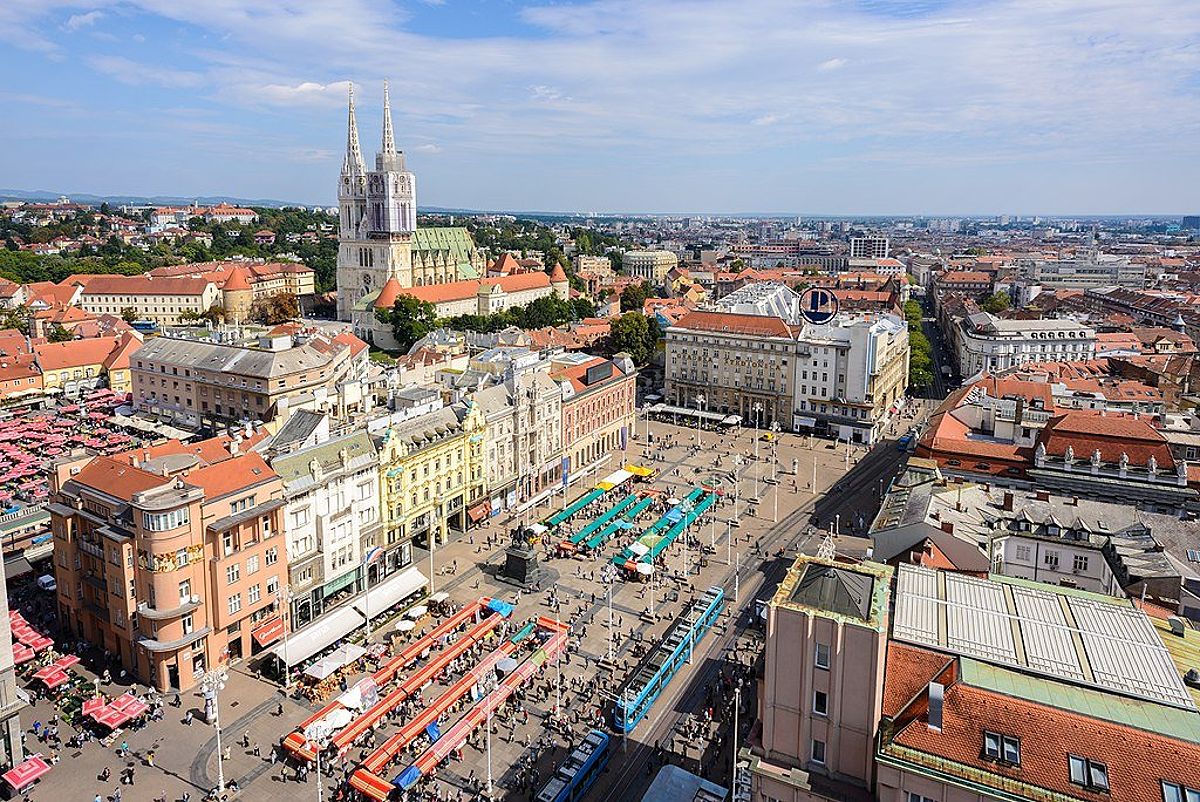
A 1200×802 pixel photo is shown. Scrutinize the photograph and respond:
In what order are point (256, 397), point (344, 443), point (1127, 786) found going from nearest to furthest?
point (1127, 786) < point (344, 443) < point (256, 397)

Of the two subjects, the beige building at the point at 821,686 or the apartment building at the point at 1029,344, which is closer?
the beige building at the point at 821,686

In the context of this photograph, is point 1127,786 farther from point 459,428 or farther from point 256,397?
point 256,397

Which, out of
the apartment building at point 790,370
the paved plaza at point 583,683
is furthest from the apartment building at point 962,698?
the apartment building at point 790,370

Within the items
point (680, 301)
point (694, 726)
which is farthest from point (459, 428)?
point (680, 301)

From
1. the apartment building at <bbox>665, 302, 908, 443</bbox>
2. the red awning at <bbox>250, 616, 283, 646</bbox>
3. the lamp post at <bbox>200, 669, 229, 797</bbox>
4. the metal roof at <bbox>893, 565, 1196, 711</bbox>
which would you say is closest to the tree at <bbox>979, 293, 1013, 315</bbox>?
the apartment building at <bbox>665, 302, 908, 443</bbox>

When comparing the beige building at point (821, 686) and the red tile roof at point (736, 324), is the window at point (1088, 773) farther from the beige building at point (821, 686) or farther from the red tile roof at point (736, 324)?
the red tile roof at point (736, 324)

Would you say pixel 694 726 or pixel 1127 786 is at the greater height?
pixel 1127 786
